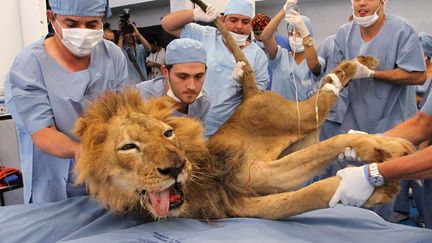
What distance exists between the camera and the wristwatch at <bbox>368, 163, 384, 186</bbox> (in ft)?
4.33

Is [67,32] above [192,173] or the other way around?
above

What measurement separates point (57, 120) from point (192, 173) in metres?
0.67

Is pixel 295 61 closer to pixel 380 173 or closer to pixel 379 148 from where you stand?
pixel 379 148

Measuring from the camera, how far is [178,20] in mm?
2771

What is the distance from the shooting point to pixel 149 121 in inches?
61.5

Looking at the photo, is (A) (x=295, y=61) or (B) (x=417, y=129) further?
(A) (x=295, y=61)

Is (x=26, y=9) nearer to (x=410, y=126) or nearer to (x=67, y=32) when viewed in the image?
(x=67, y=32)

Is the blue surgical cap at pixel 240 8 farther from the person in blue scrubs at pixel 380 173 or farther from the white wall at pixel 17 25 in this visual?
the person in blue scrubs at pixel 380 173

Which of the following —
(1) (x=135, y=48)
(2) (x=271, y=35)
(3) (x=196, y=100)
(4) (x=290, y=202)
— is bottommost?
(1) (x=135, y=48)

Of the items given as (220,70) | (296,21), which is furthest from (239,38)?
(296,21)

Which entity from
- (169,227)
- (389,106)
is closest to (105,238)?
(169,227)

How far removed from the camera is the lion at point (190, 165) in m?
1.42

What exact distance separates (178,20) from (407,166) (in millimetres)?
1825

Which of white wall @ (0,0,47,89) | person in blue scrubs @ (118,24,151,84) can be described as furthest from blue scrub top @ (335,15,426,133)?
person in blue scrubs @ (118,24,151,84)
